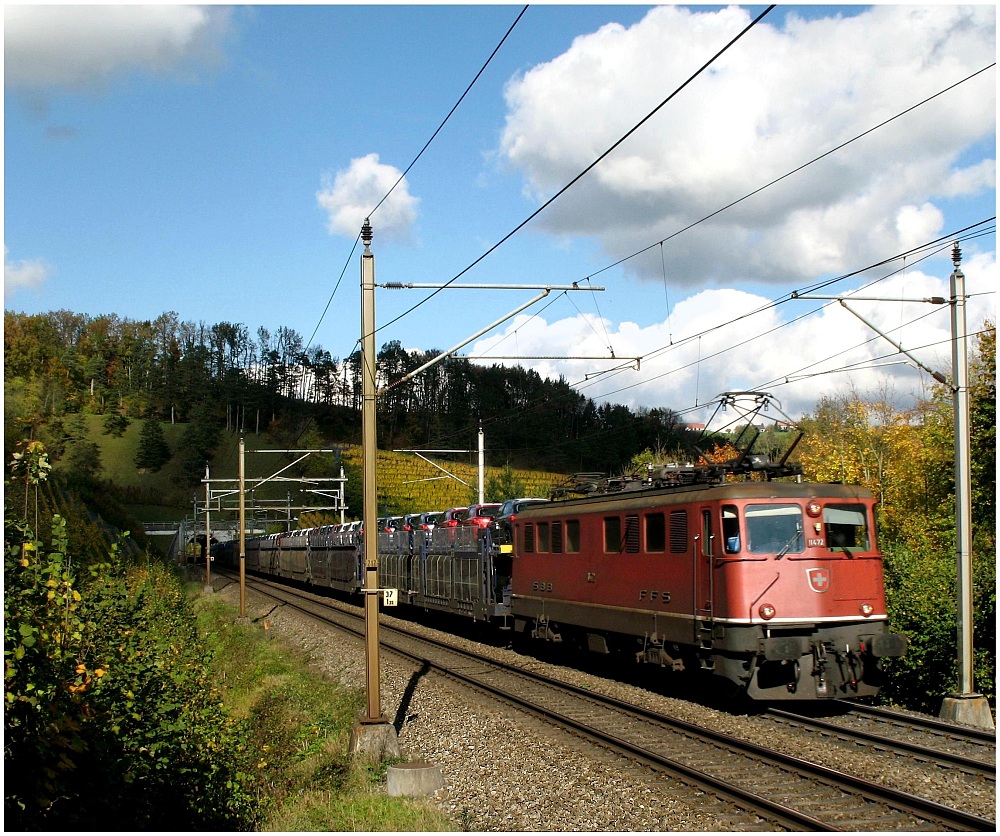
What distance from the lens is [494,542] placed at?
76.7ft

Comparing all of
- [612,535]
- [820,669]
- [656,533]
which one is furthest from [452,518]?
[820,669]

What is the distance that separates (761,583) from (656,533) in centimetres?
237

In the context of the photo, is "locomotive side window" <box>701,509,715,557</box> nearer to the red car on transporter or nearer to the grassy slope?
the red car on transporter

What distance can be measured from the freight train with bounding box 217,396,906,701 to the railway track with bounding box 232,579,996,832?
51.7 inches

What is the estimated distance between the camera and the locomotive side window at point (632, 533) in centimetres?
1617

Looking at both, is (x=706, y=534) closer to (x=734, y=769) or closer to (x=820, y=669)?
(x=820, y=669)

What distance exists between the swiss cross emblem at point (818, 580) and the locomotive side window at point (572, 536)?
17.9ft

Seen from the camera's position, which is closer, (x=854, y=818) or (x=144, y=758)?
(x=854, y=818)

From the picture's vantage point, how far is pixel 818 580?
13844 mm

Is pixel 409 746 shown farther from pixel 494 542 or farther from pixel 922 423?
pixel 922 423

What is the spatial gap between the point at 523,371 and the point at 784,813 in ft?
289

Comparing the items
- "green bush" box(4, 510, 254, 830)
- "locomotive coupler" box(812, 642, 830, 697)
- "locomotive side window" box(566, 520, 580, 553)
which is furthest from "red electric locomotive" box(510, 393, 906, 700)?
"green bush" box(4, 510, 254, 830)

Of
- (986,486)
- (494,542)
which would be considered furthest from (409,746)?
(986,486)

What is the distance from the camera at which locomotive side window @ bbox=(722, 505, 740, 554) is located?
13734mm
